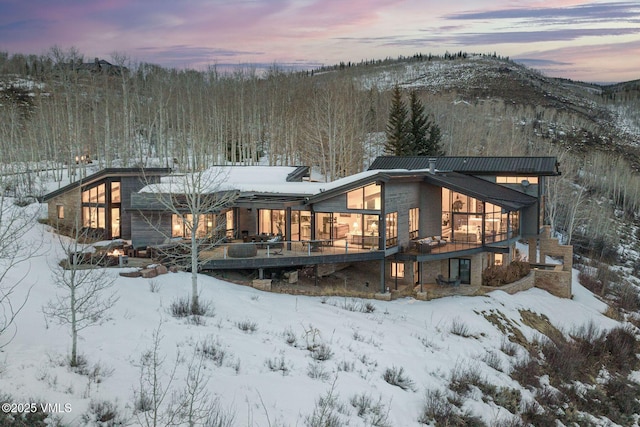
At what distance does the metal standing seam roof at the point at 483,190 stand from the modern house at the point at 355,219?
0.23 ft

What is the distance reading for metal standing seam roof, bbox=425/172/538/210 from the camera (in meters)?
24.5

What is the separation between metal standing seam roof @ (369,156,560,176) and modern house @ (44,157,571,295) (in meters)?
0.11

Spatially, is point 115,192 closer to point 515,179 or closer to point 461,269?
point 461,269

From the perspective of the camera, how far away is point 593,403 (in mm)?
15742

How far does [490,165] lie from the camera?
29.6 metres

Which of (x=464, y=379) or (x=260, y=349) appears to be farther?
(x=464, y=379)

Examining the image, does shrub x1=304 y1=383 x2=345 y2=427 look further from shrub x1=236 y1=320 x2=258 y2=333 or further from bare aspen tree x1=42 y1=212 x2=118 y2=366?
bare aspen tree x1=42 y1=212 x2=118 y2=366

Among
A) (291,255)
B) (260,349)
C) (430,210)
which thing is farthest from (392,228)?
(260,349)

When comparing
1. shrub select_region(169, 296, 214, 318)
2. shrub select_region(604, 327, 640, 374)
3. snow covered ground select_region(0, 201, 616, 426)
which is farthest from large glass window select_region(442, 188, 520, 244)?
shrub select_region(169, 296, 214, 318)

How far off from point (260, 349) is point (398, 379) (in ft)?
12.0

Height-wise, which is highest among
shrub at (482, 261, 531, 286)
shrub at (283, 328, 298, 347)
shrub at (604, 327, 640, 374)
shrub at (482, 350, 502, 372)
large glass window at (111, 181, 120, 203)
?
large glass window at (111, 181, 120, 203)

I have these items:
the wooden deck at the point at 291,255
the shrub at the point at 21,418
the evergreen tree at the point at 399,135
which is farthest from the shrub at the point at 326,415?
the evergreen tree at the point at 399,135

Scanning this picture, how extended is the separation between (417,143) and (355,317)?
32.3 m

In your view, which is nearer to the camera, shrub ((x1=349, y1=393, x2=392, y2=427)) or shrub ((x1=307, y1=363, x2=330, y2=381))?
shrub ((x1=349, y1=393, x2=392, y2=427))
